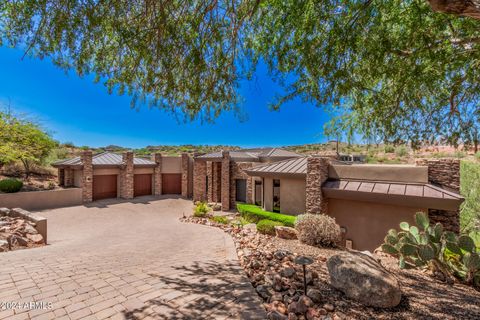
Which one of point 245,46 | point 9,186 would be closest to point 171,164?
point 9,186

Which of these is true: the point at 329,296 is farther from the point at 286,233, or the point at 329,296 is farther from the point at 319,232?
the point at 286,233

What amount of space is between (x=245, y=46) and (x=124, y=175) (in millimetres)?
18143

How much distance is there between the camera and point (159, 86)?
5465 mm

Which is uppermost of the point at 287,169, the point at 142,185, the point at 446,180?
the point at 287,169

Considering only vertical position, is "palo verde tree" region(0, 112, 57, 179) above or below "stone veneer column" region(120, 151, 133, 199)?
above

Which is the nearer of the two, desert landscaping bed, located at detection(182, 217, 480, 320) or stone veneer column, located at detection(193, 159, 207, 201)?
desert landscaping bed, located at detection(182, 217, 480, 320)

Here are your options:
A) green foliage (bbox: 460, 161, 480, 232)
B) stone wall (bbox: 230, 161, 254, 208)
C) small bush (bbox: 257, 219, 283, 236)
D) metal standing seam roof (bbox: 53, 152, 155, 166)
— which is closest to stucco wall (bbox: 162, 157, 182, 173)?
metal standing seam roof (bbox: 53, 152, 155, 166)

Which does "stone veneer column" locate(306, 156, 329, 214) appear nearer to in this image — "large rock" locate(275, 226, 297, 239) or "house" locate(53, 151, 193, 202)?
"large rock" locate(275, 226, 297, 239)

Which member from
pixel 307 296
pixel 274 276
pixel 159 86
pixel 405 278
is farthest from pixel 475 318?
pixel 159 86

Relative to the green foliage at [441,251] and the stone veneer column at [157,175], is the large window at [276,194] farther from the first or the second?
the stone veneer column at [157,175]

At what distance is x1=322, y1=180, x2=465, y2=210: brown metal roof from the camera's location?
26.8 feet

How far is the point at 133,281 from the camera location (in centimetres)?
441

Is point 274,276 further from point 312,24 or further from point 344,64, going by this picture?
point 312,24

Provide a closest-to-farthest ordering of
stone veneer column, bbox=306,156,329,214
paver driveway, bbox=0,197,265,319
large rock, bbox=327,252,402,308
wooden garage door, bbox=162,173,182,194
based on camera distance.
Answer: paver driveway, bbox=0,197,265,319 → large rock, bbox=327,252,402,308 → stone veneer column, bbox=306,156,329,214 → wooden garage door, bbox=162,173,182,194
